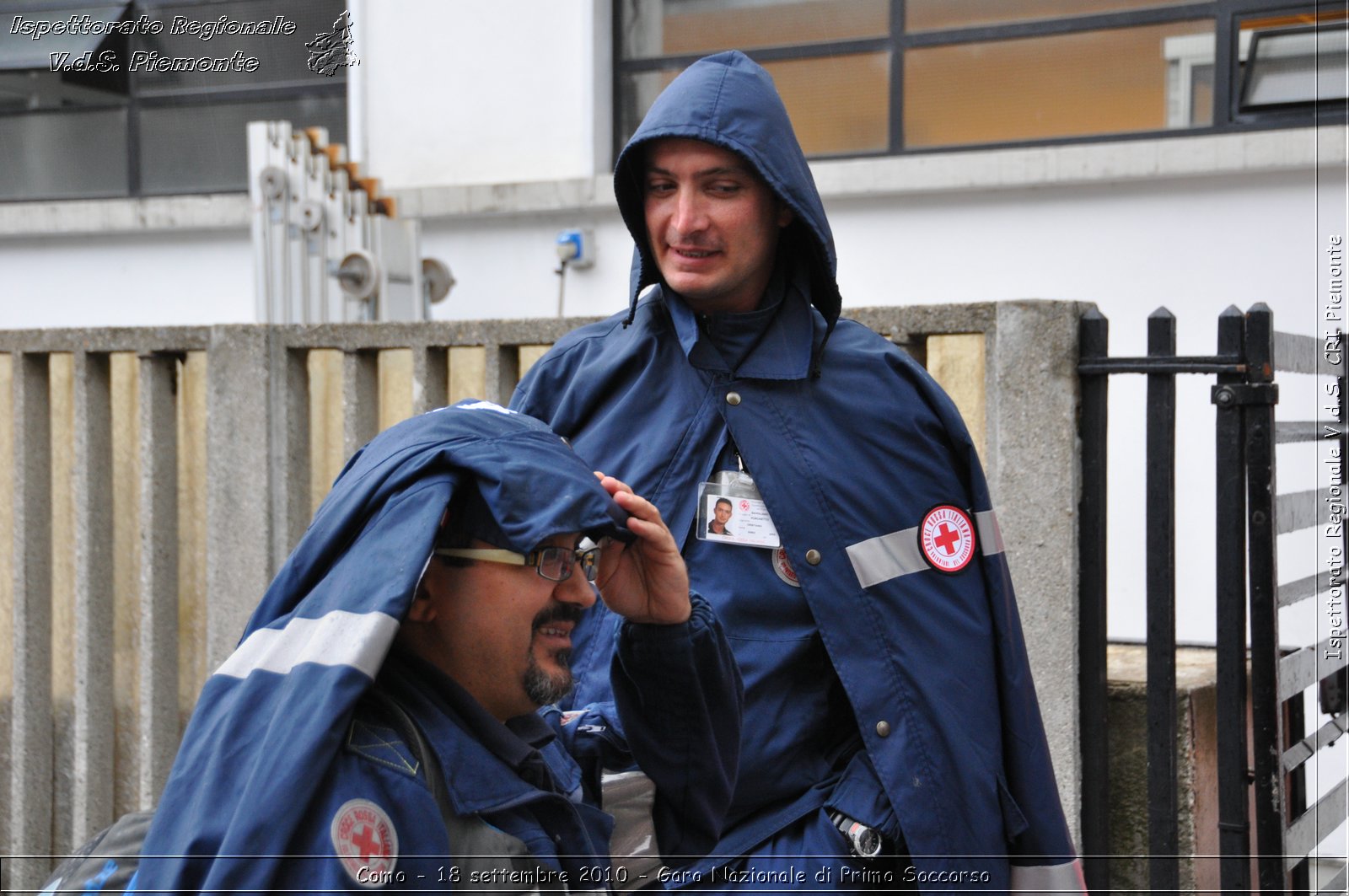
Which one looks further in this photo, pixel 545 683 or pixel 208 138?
pixel 208 138

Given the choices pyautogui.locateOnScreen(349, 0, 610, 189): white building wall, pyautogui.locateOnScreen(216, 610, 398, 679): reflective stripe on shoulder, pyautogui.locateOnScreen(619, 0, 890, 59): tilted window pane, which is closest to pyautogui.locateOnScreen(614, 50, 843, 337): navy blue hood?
pyautogui.locateOnScreen(216, 610, 398, 679): reflective stripe on shoulder

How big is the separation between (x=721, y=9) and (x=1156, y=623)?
480 centimetres

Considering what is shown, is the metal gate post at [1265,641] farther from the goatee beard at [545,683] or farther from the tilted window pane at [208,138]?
the tilted window pane at [208,138]

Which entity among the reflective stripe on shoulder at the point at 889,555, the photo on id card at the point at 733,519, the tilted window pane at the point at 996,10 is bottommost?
the reflective stripe on shoulder at the point at 889,555

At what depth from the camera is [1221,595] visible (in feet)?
11.5

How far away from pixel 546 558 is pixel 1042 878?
1.49 meters

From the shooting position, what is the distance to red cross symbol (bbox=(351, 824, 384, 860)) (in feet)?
4.90

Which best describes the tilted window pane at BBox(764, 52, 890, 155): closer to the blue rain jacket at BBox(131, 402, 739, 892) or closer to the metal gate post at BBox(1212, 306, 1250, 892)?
the metal gate post at BBox(1212, 306, 1250, 892)

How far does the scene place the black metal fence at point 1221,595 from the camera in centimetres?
339

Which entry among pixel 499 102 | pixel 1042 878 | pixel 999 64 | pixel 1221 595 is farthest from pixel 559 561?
pixel 499 102

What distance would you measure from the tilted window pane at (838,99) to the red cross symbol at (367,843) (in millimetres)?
5803

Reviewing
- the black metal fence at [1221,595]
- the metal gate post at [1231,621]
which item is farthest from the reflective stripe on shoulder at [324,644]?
the metal gate post at [1231,621]

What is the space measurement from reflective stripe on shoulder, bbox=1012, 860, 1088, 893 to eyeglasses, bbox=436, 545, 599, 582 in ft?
4.44

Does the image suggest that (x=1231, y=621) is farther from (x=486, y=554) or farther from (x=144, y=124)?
(x=144, y=124)
